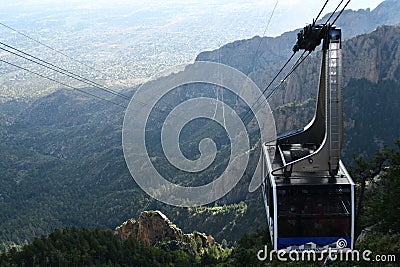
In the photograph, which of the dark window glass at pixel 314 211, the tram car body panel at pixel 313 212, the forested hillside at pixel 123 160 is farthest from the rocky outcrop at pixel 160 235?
the dark window glass at pixel 314 211

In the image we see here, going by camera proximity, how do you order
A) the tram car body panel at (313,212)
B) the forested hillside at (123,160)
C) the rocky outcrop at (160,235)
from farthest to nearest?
1. the forested hillside at (123,160)
2. the rocky outcrop at (160,235)
3. the tram car body panel at (313,212)

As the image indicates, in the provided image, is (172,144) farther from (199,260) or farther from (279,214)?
(279,214)

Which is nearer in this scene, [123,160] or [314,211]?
[314,211]

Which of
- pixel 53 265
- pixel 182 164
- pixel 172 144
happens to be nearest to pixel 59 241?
pixel 53 265

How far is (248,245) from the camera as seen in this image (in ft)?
92.7

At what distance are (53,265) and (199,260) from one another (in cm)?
1077
